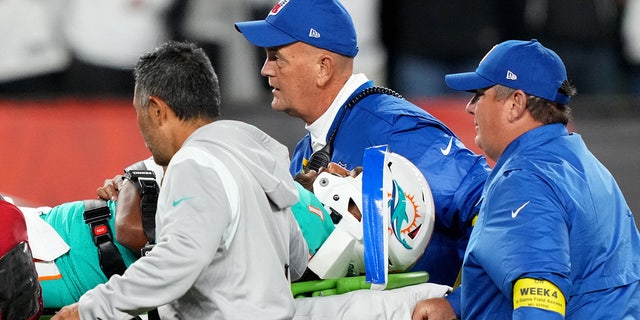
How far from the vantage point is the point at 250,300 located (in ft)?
9.91

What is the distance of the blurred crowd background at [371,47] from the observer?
674 centimetres

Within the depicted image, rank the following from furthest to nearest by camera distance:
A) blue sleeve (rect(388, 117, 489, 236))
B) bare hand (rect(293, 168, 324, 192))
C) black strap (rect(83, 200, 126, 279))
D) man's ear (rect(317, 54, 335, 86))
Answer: man's ear (rect(317, 54, 335, 86)), blue sleeve (rect(388, 117, 489, 236)), bare hand (rect(293, 168, 324, 192)), black strap (rect(83, 200, 126, 279))

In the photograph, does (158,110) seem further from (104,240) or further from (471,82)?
(471,82)

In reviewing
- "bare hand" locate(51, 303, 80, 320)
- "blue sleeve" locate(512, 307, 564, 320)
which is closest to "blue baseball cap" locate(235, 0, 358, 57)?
"bare hand" locate(51, 303, 80, 320)

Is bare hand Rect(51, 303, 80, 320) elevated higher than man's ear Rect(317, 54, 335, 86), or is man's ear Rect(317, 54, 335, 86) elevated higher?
man's ear Rect(317, 54, 335, 86)

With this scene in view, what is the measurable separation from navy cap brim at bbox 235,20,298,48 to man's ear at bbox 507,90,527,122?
1023mm

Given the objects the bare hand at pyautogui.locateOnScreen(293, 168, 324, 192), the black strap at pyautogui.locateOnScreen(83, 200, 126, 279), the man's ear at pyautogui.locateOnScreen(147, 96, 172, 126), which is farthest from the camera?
the bare hand at pyautogui.locateOnScreen(293, 168, 324, 192)

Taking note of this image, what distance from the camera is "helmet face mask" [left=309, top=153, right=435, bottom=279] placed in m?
3.57

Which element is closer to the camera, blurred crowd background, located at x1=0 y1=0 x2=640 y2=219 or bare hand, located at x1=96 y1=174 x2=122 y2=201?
bare hand, located at x1=96 y1=174 x2=122 y2=201

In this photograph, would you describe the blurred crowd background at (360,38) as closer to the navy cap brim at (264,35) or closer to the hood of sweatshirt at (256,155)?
the navy cap brim at (264,35)

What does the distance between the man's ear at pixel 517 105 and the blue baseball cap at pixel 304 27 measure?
100cm

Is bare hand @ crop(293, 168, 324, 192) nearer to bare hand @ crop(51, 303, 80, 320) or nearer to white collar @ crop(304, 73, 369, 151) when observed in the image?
white collar @ crop(304, 73, 369, 151)

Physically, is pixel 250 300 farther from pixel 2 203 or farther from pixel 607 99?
pixel 607 99

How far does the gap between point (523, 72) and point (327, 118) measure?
1.03 meters
